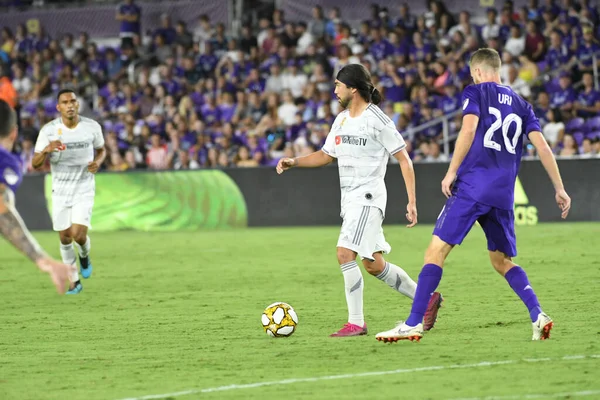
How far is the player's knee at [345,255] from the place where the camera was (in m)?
8.98

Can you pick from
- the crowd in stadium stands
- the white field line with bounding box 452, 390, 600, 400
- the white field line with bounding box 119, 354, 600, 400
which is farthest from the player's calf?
the crowd in stadium stands

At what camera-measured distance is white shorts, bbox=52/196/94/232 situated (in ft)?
44.9

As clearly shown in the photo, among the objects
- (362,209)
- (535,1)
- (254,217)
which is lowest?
(254,217)

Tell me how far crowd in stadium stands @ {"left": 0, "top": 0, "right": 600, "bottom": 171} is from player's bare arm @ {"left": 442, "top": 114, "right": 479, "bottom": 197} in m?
14.1

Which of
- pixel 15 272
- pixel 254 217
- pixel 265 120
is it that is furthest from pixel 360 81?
pixel 265 120

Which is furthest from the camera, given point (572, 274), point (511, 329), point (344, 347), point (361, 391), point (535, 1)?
point (535, 1)

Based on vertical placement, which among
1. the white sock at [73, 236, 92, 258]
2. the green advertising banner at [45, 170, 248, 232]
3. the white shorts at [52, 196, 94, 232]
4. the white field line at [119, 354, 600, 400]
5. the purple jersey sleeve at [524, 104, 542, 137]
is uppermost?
the purple jersey sleeve at [524, 104, 542, 137]

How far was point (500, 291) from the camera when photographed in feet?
39.1

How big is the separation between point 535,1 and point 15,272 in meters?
14.6

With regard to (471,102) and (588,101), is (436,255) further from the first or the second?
(588,101)

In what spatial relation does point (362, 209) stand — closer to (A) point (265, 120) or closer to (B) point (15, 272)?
(B) point (15, 272)

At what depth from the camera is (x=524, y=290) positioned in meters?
8.29

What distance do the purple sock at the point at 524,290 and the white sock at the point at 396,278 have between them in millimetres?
1173

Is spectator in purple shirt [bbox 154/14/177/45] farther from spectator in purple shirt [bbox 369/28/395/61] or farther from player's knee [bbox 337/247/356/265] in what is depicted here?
player's knee [bbox 337/247/356/265]
